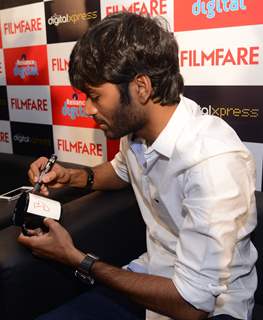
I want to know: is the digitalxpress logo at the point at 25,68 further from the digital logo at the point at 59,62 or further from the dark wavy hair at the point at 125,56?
the dark wavy hair at the point at 125,56

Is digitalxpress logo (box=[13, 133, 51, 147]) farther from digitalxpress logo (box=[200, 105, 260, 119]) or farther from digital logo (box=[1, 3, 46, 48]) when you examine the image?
digitalxpress logo (box=[200, 105, 260, 119])

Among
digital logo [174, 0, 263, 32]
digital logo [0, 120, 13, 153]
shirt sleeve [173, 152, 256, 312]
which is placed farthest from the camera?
digital logo [0, 120, 13, 153]

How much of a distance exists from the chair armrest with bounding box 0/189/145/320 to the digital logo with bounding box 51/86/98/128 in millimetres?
493

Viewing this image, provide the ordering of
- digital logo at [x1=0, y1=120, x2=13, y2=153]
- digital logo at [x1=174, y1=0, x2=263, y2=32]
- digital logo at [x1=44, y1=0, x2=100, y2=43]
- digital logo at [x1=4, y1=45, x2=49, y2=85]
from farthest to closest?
digital logo at [x1=0, y1=120, x2=13, y2=153], digital logo at [x1=4, y1=45, x2=49, y2=85], digital logo at [x1=44, y1=0, x2=100, y2=43], digital logo at [x1=174, y1=0, x2=263, y2=32]

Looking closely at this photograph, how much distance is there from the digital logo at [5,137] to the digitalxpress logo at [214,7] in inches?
43.5

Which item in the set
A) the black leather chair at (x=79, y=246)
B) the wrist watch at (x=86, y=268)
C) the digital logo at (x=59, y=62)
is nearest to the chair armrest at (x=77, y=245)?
the black leather chair at (x=79, y=246)

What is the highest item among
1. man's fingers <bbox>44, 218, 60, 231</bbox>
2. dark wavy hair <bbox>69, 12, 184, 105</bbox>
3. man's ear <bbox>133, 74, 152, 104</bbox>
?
dark wavy hair <bbox>69, 12, 184, 105</bbox>

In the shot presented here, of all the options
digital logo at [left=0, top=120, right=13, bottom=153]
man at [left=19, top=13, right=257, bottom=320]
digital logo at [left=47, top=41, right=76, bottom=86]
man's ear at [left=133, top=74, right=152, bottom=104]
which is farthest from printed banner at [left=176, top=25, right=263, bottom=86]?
digital logo at [left=0, top=120, right=13, bottom=153]

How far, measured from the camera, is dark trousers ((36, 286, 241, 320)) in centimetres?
92

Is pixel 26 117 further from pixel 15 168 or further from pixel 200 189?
pixel 200 189

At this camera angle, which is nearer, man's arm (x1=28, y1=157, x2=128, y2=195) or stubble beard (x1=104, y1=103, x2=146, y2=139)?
stubble beard (x1=104, y1=103, x2=146, y2=139)

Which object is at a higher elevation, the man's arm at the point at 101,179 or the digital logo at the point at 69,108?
the digital logo at the point at 69,108

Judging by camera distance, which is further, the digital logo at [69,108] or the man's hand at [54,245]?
the digital logo at [69,108]

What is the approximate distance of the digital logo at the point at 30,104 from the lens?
175cm
